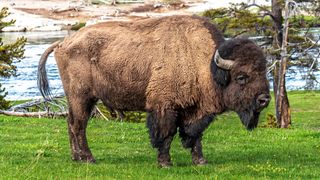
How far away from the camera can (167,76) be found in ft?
34.0

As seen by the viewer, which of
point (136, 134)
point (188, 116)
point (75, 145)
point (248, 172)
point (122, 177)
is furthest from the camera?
point (136, 134)

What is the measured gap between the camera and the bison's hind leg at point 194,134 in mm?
10453

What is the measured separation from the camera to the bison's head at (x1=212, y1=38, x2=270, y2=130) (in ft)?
32.4

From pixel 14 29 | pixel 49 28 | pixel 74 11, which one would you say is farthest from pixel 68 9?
pixel 14 29

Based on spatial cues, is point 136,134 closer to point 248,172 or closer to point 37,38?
point 248,172

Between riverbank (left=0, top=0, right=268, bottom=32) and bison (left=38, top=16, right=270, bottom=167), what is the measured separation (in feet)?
190

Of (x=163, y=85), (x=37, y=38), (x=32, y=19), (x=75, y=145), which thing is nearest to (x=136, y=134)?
(x=75, y=145)

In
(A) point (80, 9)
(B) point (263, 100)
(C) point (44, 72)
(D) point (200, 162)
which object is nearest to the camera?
(B) point (263, 100)

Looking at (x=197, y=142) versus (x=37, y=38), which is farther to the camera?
(x=37, y=38)

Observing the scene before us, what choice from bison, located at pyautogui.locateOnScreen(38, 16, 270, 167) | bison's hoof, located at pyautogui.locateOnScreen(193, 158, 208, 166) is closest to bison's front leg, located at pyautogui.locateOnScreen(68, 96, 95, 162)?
bison, located at pyautogui.locateOnScreen(38, 16, 270, 167)

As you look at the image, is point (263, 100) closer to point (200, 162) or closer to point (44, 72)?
point (200, 162)

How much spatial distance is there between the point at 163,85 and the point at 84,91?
147cm

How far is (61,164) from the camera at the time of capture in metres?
10.5

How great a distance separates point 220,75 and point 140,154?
2.43 metres
